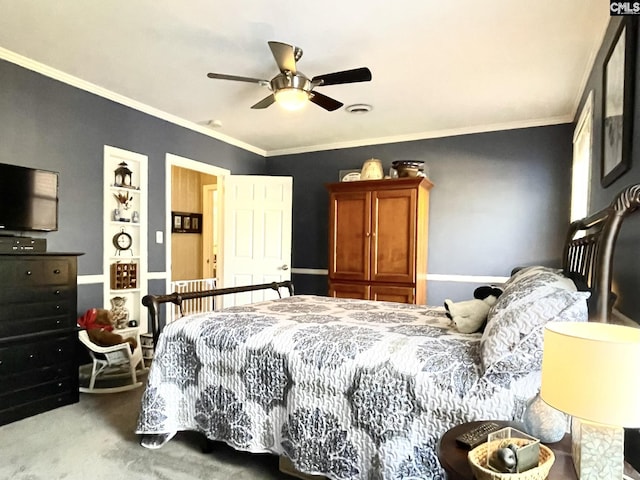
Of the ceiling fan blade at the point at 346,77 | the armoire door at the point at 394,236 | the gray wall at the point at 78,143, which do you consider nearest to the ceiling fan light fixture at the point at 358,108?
the armoire door at the point at 394,236

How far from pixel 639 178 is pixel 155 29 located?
275 cm

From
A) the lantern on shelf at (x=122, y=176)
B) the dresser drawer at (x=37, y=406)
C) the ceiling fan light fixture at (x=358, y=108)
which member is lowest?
the dresser drawer at (x=37, y=406)

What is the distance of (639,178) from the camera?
1.57 m

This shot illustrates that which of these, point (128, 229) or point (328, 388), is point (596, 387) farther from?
point (128, 229)

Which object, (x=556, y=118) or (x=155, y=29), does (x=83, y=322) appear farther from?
(x=556, y=118)

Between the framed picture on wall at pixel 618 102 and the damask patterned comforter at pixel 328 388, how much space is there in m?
1.12

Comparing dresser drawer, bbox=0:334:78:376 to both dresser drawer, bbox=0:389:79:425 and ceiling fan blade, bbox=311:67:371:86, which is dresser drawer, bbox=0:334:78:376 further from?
ceiling fan blade, bbox=311:67:371:86

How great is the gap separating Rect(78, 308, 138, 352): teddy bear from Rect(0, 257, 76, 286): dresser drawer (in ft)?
1.69

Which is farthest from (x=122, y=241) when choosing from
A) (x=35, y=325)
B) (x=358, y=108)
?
(x=358, y=108)

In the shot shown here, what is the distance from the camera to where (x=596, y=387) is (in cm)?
80

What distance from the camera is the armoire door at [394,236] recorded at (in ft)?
14.0

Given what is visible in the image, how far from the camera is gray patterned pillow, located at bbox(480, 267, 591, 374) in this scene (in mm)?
1430

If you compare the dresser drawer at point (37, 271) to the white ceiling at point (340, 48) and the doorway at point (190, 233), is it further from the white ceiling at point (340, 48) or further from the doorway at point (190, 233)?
the doorway at point (190, 233)

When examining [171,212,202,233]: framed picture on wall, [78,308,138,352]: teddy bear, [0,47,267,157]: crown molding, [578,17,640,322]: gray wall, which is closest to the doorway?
[171,212,202,233]: framed picture on wall
